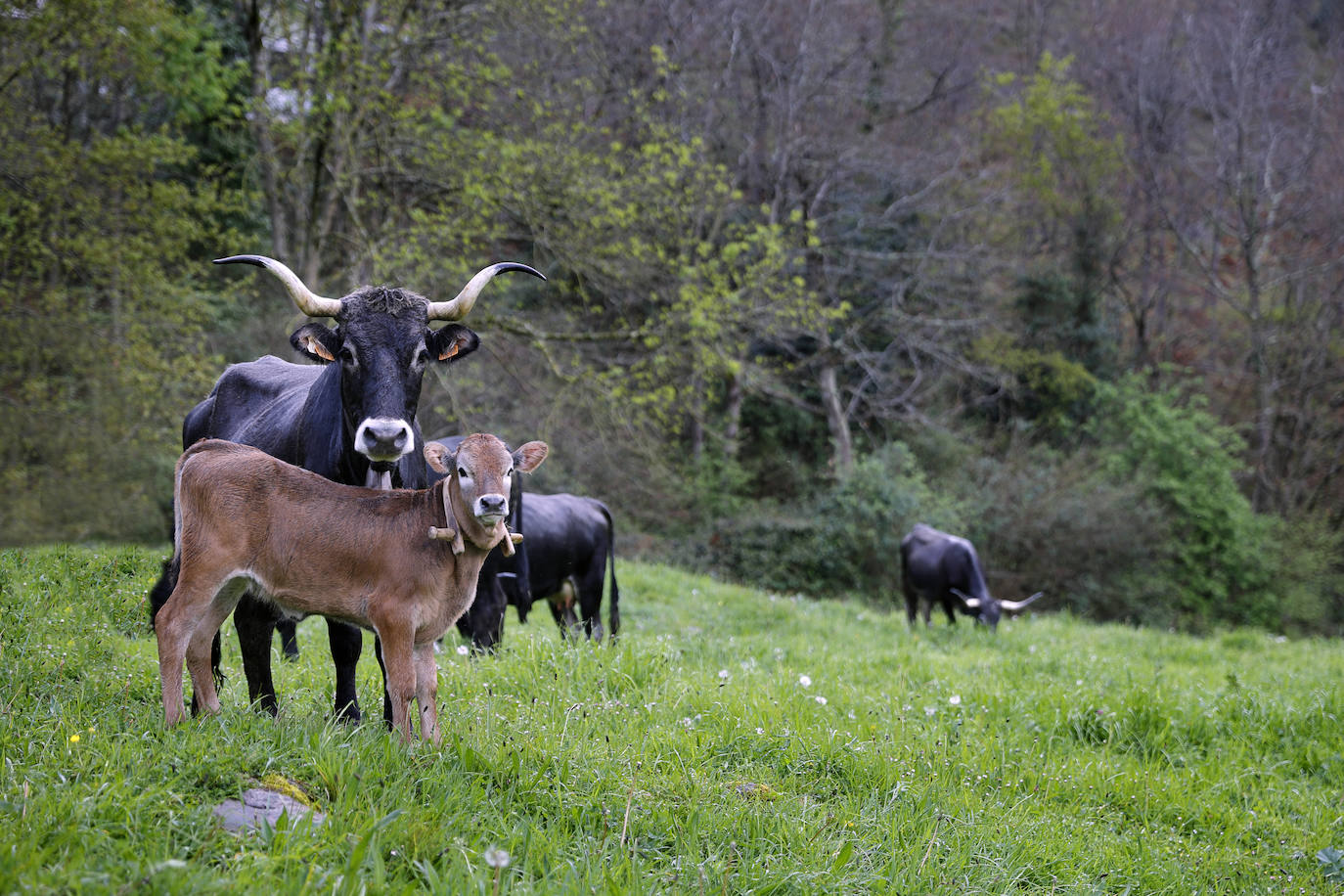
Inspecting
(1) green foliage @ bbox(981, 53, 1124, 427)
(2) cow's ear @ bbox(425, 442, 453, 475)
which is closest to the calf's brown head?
(2) cow's ear @ bbox(425, 442, 453, 475)

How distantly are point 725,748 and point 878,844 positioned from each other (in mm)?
1095

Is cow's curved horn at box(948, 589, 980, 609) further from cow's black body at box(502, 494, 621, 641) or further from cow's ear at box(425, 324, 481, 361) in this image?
cow's ear at box(425, 324, 481, 361)

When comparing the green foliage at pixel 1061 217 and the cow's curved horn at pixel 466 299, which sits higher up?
the green foliage at pixel 1061 217

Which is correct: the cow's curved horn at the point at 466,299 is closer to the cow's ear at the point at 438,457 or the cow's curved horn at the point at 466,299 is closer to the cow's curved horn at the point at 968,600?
the cow's ear at the point at 438,457

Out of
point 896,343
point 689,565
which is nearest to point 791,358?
point 896,343

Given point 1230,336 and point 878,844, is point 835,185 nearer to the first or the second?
point 1230,336

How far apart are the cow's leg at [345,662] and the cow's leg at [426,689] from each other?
0.65 metres

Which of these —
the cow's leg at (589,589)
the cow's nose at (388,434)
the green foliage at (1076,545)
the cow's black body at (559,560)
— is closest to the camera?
the cow's nose at (388,434)

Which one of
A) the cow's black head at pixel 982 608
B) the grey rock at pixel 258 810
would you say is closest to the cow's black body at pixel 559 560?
the grey rock at pixel 258 810

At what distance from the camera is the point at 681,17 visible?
947 inches

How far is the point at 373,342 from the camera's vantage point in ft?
15.4

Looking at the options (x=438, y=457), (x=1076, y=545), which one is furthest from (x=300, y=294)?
(x=1076, y=545)

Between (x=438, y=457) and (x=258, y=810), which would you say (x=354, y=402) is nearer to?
(x=438, y=457)

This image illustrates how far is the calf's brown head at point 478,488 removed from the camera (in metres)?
3.98
